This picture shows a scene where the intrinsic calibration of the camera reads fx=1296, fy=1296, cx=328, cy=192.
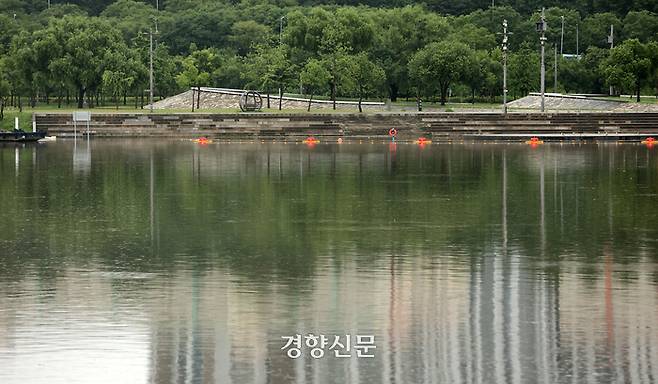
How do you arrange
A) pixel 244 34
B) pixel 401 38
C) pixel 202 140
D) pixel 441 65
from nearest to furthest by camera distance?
pixel 202 140
pixel 441 65
pixel 401 38
pixel 244 34

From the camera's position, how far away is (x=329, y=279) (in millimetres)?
19250

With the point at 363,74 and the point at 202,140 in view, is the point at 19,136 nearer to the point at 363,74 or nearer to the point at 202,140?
the point at 202,140

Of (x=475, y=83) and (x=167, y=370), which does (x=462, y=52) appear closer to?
(x=475, y=83)

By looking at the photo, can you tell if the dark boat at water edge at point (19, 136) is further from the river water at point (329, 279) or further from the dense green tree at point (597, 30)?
the dense green tree at point (597, 30)

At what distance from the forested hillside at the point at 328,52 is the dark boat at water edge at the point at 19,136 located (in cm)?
1268

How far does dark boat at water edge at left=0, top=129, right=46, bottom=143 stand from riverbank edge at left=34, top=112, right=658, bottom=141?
17.7 ft

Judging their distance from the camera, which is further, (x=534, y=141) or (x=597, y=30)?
(x=597, y=30)

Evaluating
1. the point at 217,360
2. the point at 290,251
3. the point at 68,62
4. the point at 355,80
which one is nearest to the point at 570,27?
the point at 355,80

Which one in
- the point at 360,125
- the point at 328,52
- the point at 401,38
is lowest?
the point at 360,125

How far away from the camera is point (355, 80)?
295 ft

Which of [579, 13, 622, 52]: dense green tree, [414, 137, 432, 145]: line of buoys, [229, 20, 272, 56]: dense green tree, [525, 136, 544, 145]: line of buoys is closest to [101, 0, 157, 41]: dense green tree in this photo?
[229, 20, 272, 56]: dense green tree

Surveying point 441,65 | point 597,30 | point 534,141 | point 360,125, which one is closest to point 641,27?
point 597,30

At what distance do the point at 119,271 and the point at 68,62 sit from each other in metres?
70.2

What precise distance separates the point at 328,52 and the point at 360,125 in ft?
70.3
